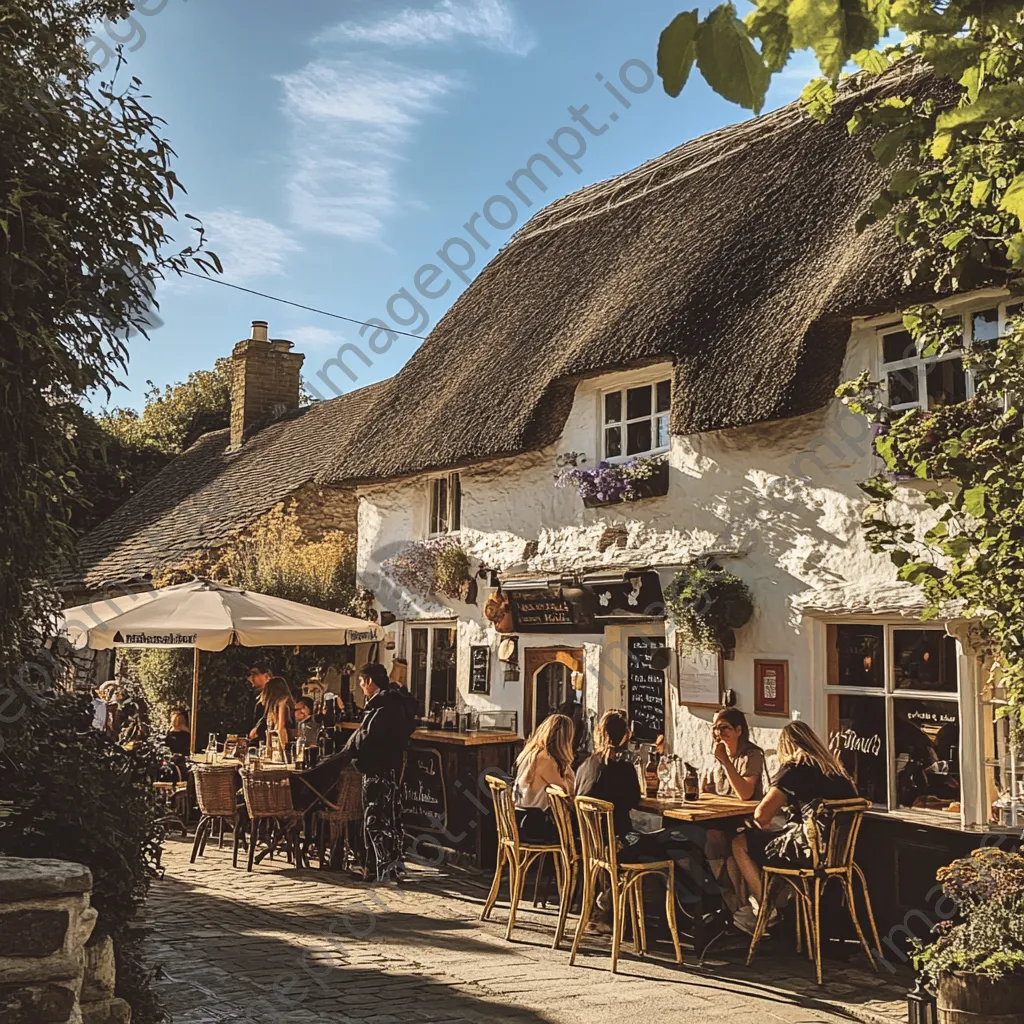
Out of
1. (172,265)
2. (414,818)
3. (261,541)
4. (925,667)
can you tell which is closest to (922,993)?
(925,667)

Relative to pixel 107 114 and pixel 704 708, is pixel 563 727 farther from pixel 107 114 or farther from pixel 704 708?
pixel 107 114

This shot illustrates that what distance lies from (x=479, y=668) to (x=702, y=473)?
3.82 m

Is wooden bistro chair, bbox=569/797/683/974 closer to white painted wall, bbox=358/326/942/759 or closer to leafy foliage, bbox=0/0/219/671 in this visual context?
white painted wall, bbox=358/326/942/759

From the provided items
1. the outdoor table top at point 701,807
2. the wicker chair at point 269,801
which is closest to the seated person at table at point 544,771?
the outdoor table top at point 701,807

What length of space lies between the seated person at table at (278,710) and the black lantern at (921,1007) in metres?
6.50

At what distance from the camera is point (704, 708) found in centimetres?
949

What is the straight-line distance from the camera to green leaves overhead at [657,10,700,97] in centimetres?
202

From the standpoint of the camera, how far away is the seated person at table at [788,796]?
23.0ft

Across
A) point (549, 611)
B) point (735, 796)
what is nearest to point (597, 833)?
point (735, 796)

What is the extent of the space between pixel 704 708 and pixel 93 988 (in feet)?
20.4

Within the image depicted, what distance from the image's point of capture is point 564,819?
7.62 metres

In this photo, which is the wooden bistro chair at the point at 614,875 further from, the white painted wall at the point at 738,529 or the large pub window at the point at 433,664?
the large pub window at the point at 433,664

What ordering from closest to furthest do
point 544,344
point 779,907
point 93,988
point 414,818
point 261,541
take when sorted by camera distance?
point 93,988 < point 779,907 < point 414,818 < point 544,344 < point 261,541

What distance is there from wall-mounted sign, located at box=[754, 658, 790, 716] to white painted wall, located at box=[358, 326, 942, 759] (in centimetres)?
7
